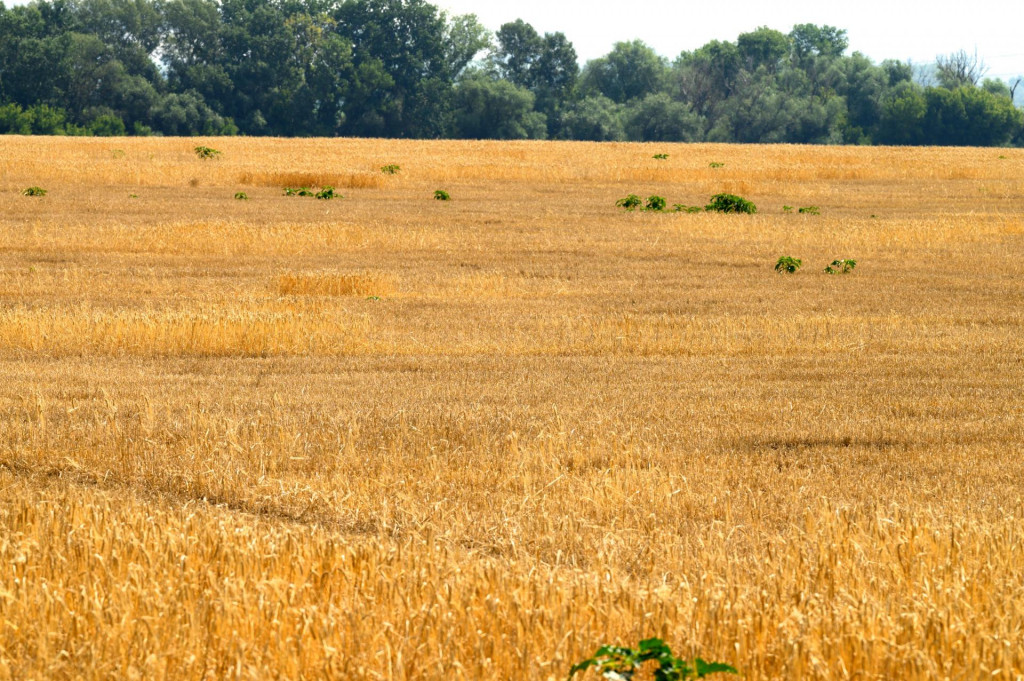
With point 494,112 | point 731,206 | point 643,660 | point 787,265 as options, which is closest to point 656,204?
point 731,206

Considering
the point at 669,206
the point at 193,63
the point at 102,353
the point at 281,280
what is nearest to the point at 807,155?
the point at 669,206

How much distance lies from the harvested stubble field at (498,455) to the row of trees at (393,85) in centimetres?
7937

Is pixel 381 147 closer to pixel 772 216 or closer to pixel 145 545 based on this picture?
pixel 772 216

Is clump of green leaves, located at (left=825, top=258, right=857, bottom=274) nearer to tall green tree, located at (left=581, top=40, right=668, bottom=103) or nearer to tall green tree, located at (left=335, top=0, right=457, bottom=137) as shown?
tall green tree, located at (left=335, top=0, right=457, bottom=137)

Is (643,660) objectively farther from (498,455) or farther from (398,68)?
(398,68)

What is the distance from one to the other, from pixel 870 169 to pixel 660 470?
43444 mm

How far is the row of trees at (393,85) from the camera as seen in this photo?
100062 mm

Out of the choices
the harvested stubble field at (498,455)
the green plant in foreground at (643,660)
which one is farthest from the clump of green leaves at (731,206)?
the green plant in foreground at (643,660)

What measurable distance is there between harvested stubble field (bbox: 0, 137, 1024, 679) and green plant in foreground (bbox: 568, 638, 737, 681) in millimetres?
475

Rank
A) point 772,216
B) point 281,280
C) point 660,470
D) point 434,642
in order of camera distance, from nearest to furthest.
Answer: point 434,642 → point 660,470 → point 281,280 → point 772,216

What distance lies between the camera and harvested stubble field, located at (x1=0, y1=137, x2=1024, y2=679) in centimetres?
561

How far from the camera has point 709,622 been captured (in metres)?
5.61

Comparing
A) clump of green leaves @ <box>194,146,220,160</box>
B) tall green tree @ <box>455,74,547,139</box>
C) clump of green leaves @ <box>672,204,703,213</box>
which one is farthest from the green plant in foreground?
tall green tree @ <box>455,74,547,139</box>

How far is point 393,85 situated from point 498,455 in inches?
4197
